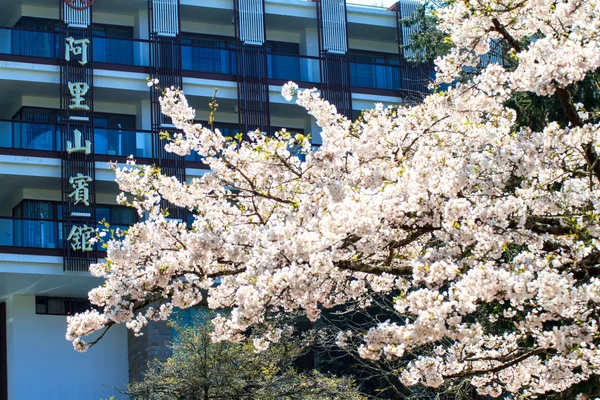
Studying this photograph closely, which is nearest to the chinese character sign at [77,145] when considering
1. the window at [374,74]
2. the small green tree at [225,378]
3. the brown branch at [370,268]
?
the small green tree at [225,378]

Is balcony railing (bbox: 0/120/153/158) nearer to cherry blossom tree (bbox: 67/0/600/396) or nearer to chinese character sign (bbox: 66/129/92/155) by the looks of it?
chinese character sign (bbox: 66/129/92/155)

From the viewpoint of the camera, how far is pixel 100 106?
1204 inches

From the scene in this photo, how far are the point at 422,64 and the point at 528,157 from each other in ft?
78.0

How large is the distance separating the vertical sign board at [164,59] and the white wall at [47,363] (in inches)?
217

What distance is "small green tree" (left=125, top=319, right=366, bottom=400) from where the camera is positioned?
2197 centimetres

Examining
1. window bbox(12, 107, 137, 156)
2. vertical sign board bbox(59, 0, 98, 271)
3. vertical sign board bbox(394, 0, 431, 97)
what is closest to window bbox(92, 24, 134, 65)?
vertical sign board bbox(59, 0, 98, 271)

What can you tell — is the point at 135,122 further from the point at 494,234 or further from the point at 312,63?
the point at 494,234

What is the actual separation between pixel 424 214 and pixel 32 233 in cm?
1944

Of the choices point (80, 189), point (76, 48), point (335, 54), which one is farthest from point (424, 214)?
point (335, 54)

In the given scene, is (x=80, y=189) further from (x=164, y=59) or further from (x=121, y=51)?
(x=164, y=59)

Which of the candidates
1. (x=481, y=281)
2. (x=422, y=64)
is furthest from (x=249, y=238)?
(x=422, y=64)

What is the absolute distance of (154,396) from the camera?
72.3ft

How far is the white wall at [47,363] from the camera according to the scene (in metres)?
28.4

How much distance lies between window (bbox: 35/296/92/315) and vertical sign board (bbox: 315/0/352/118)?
9398mm
